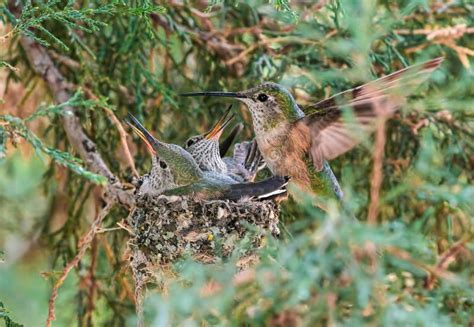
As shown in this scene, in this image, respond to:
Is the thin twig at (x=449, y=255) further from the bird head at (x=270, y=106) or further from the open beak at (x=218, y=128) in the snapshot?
the open beak at (x=218, y=128)

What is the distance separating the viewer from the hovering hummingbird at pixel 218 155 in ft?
13.3

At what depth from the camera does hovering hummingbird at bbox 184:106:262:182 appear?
4.05 meters

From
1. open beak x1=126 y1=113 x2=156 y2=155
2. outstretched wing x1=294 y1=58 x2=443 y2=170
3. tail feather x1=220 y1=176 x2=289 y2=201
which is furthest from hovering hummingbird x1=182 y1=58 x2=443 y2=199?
open beak x1=126 y1=113 x2=156 y2=155

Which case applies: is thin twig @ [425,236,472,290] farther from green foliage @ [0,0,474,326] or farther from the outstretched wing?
green foliage @ [0,0,474,326]

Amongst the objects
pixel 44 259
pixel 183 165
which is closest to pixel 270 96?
pixel 183 165

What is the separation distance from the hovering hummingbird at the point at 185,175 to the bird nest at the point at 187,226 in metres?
0.09

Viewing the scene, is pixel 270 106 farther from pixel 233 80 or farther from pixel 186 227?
pixel 233 80

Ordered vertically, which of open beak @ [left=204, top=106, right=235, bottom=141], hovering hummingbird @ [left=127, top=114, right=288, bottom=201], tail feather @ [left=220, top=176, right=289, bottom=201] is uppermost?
open beak @ [left=204, top=106, right=235, bottom=141]

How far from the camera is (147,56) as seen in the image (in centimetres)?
432

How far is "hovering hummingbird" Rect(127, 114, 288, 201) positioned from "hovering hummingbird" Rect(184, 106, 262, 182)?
147 millimetres

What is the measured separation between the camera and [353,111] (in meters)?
3.04

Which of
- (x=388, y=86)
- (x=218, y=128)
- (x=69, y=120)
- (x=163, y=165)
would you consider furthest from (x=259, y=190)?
(x=69, y=120)

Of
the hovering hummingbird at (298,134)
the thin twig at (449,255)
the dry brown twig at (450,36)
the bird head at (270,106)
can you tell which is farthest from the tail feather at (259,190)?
the dry brown twig at (450,36)

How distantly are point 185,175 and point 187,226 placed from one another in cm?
41
